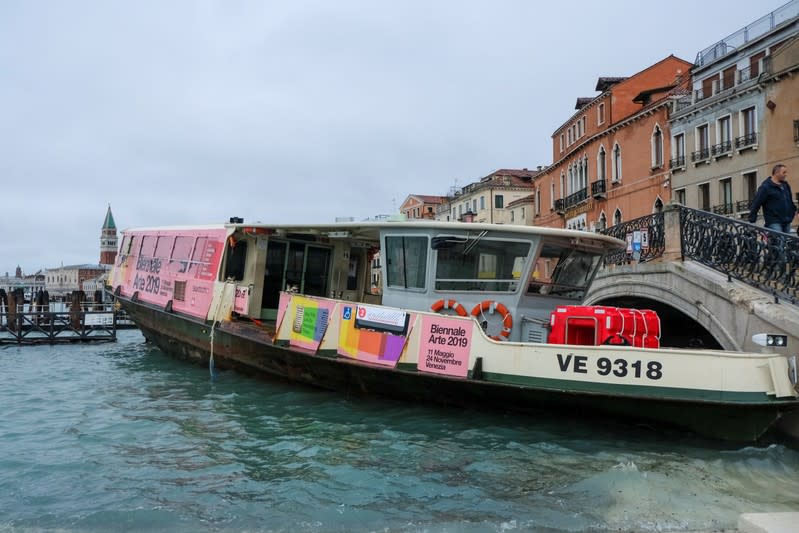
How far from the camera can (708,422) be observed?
8078mm

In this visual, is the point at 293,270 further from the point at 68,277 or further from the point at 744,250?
the point at 68,277

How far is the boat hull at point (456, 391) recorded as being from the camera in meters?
7.95

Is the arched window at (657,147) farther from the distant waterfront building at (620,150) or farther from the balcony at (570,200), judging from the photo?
the balcony at (570,200)

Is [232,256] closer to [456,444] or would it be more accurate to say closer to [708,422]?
[456,444]

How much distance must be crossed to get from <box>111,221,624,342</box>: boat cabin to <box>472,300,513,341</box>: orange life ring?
1 centimetres

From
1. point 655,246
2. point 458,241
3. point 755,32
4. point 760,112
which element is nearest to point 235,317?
point 458,241

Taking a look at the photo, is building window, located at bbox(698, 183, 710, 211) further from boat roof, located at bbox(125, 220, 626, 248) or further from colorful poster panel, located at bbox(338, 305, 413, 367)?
colorful poster panel, located at bbox(338, 305, 413, 367)

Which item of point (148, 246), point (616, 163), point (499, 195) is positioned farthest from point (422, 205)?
point (148, 246)

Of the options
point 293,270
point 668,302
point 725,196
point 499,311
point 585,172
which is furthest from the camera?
point 585,172

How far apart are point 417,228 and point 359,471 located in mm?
4153

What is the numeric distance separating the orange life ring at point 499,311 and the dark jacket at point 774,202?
404 centimetres

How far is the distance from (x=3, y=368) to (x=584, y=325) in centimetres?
1701

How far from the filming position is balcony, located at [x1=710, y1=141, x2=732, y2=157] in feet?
93.1

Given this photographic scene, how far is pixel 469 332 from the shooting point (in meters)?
9.41
